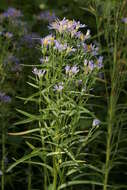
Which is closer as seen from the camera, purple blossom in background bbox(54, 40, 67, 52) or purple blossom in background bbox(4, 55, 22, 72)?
purple blossom in background bbox(54, 40, 67, 52)

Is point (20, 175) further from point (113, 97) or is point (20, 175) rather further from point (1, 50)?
point (113, 97)

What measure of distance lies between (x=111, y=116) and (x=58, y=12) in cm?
297

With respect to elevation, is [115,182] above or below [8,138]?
below

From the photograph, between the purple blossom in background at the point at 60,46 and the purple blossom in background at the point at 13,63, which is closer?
the purple blossom in background at the point at 60,46

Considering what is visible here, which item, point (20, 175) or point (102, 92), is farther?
point (102, 92)

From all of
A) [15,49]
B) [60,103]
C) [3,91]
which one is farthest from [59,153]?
[15,49]

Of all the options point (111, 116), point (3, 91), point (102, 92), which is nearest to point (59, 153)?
point (111, 116)

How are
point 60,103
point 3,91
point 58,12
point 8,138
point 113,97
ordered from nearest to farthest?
point 60,103 → point 113,97 → point 3,91 → point 8,138 → point 58,12

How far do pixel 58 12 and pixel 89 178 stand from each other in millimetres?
2594

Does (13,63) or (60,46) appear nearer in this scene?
(60,46)

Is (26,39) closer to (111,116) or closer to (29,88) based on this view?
(29,88)

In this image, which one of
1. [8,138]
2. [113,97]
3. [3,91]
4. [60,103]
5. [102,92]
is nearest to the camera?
[60,103]

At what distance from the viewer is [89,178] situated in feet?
11.5

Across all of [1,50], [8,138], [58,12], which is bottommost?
[8,138]
